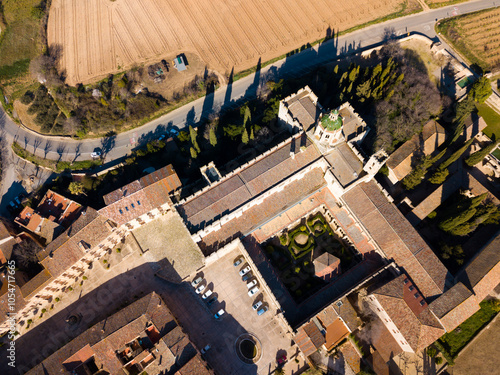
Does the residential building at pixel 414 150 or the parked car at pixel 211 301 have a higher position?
the residential building at pixel 414 150

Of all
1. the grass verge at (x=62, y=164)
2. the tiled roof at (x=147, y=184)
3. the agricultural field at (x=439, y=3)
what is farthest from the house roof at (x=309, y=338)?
the agricultural field at (x=439, y=3)

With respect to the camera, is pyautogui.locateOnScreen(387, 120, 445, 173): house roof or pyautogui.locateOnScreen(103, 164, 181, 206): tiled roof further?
pyautogui.locateOnScreen(387, 120, 445, 173): house roof

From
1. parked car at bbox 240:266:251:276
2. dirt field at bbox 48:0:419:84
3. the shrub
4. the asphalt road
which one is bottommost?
the shrub

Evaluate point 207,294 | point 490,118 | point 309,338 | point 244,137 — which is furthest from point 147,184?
point 490,118

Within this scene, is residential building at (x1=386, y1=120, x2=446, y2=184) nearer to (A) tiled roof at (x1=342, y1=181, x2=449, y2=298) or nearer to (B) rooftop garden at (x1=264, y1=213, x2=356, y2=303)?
(A) tiled roof at (x1=342, y1=181, x2=449, y2=298)

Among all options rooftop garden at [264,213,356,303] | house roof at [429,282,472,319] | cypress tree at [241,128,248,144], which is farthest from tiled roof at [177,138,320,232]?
house roof at [429,282,472,319]

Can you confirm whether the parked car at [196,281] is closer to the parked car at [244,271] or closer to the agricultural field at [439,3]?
the parked car at [244,271]

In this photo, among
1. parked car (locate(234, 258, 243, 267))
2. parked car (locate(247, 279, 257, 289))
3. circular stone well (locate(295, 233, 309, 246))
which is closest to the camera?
parked car (locate(247, 279, 257, 289))
